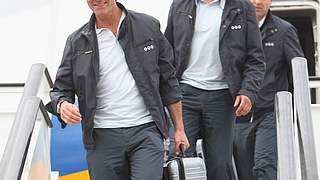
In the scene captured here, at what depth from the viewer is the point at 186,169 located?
4219 mm

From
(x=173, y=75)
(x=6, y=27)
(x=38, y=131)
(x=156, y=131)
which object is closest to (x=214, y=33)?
(x=173, y=75)

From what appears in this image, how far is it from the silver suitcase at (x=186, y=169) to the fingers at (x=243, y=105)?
14.8 inches

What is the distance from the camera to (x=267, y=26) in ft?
17.1

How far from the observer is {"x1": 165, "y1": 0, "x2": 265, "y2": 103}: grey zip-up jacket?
14.9ft

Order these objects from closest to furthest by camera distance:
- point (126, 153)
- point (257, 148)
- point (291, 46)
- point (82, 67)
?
point (126, 153) < point (82, 67) < point (257, 148) < point (291, 46)

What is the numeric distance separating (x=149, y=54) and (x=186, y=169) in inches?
26.6

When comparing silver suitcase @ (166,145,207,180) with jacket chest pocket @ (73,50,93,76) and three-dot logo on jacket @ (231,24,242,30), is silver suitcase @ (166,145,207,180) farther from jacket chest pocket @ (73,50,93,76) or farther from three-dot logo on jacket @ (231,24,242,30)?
three-dot logo on jacket @ (231,24,242,30)

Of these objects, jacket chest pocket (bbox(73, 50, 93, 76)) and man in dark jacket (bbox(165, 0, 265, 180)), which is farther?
man in dark jacket (bbox(165, 0, 265, 180))

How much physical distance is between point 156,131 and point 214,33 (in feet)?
2.96

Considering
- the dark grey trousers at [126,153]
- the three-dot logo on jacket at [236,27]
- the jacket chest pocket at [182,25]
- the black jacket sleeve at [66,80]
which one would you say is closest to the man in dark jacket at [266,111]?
the three-dot logo on jacket at [236,27]

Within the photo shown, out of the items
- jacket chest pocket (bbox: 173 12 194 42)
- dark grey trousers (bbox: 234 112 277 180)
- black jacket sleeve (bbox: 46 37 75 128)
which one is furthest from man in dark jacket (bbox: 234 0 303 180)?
black jacket sleeve (bbox: 46 37 75 128)

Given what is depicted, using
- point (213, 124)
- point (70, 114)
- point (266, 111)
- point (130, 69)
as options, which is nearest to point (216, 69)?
point (213, 124)

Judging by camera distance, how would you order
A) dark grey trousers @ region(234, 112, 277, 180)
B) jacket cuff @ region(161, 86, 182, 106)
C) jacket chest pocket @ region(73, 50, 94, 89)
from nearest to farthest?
jacket chest pocket @ region(73, 50, 94, 89), jacket cuff @ region(161, 86, 182, 106), dark grey trousers @ region(234, 112, 277, 180)

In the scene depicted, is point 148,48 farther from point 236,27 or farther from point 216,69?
point 236,27
